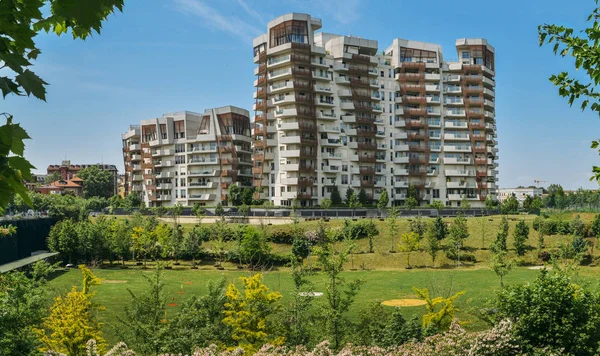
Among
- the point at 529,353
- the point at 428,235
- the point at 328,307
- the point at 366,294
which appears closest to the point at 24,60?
the point at 529,353

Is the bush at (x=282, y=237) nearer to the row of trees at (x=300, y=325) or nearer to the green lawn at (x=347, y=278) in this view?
the green lawn at (x=347, y=278)

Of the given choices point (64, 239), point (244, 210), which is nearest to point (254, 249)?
point (244, 210)

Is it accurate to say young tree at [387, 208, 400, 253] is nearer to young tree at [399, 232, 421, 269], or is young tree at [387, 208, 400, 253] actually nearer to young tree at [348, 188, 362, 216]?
young tree at [399, 232, 421, 269]

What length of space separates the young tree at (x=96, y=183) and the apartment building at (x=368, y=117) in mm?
65046

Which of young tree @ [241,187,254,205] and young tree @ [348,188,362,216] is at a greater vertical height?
young tree @ [241,187,254,205]

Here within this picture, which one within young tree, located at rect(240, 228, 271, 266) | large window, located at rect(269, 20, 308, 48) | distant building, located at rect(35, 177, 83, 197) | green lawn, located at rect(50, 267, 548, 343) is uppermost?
large window, located at rect(269, 20, 308, 48)

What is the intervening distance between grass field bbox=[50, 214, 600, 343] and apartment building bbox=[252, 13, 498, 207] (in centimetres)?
1821

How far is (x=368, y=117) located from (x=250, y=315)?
236 ft

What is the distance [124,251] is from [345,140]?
142 ft

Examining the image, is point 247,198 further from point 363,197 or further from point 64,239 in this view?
point 64,239

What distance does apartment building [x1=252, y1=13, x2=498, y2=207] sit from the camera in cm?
7850

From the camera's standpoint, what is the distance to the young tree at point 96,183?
127188 millimetres

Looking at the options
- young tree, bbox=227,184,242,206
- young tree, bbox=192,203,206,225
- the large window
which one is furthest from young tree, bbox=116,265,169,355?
the large window

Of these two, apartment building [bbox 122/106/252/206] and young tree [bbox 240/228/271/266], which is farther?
apartment building [bbox 122/106/252/206]
